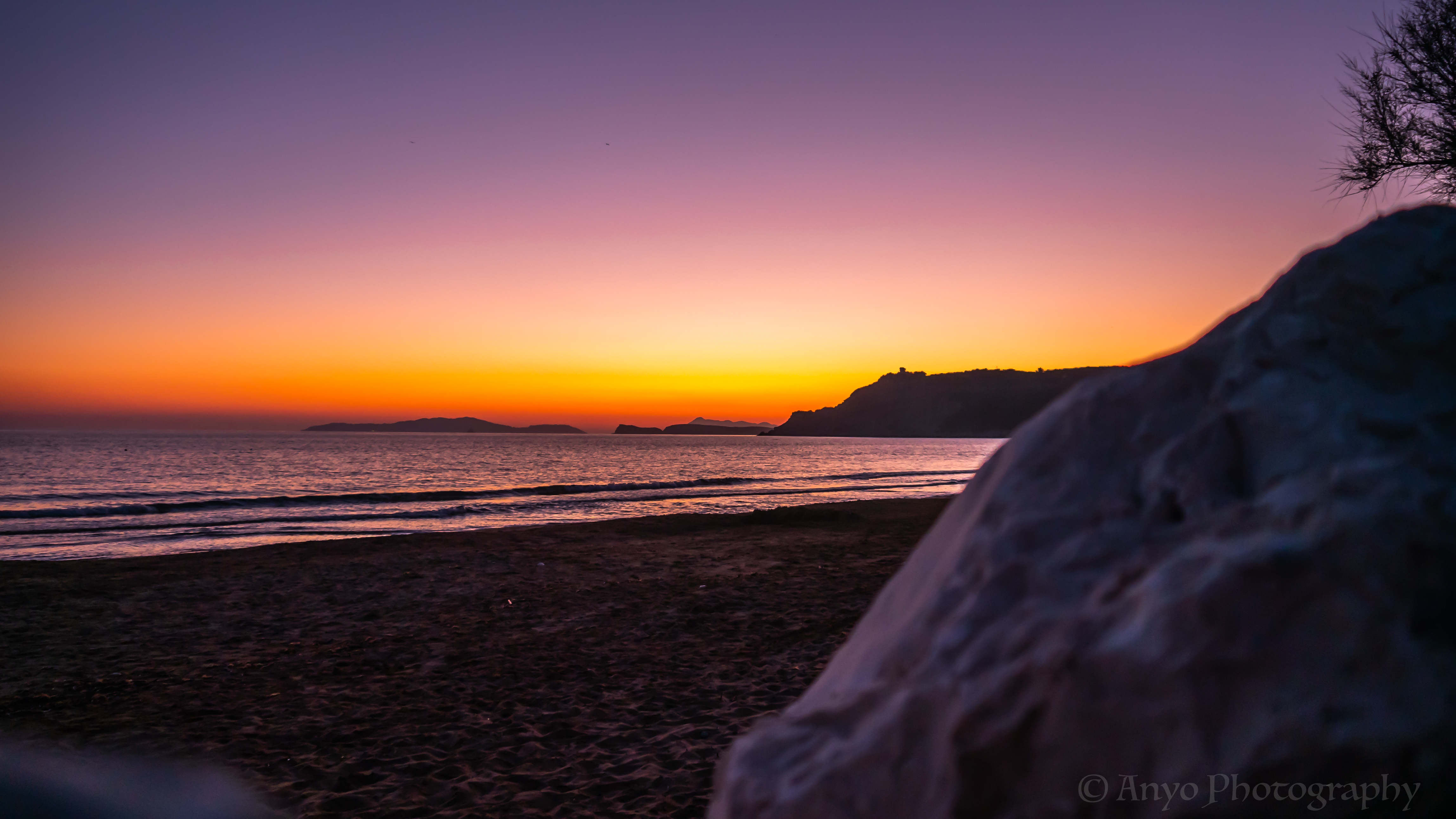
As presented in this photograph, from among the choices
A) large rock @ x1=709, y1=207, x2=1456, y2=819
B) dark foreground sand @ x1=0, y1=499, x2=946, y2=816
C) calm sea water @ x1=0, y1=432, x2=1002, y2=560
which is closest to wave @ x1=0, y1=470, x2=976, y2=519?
calm sea water @ x1=0, y1=432, x2=1002, y2=560

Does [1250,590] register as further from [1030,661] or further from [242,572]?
[242,572]

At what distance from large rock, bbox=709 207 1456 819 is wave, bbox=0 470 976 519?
28.2 m

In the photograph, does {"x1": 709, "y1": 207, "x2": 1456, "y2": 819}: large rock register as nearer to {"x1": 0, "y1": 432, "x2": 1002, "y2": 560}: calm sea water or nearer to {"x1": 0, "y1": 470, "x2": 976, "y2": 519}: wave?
{"x1": 0, "y1": 432, "x2": 1002, "y2": 560}: calm sea water

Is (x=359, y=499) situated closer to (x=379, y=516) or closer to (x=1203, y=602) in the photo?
(x=379, y=516)

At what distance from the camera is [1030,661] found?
1872 millimetres

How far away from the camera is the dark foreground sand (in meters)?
5.41

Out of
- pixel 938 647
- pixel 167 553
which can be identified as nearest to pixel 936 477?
pixel 167 553

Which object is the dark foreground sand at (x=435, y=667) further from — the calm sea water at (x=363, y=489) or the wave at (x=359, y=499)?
the wave at (x=359, y=499)

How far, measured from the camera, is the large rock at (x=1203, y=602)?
5.17 ft

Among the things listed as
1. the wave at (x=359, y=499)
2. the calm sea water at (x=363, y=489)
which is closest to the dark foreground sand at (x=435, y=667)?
the calm sea water at (x=363, y=489)

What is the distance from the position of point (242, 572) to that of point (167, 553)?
534 centimetres

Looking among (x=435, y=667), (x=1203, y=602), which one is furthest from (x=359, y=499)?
(x=1203, y=602)

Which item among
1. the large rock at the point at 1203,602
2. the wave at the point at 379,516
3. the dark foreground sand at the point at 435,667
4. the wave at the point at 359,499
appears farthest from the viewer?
the wave at the point at 359,499

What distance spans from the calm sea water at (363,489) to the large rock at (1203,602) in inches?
868
